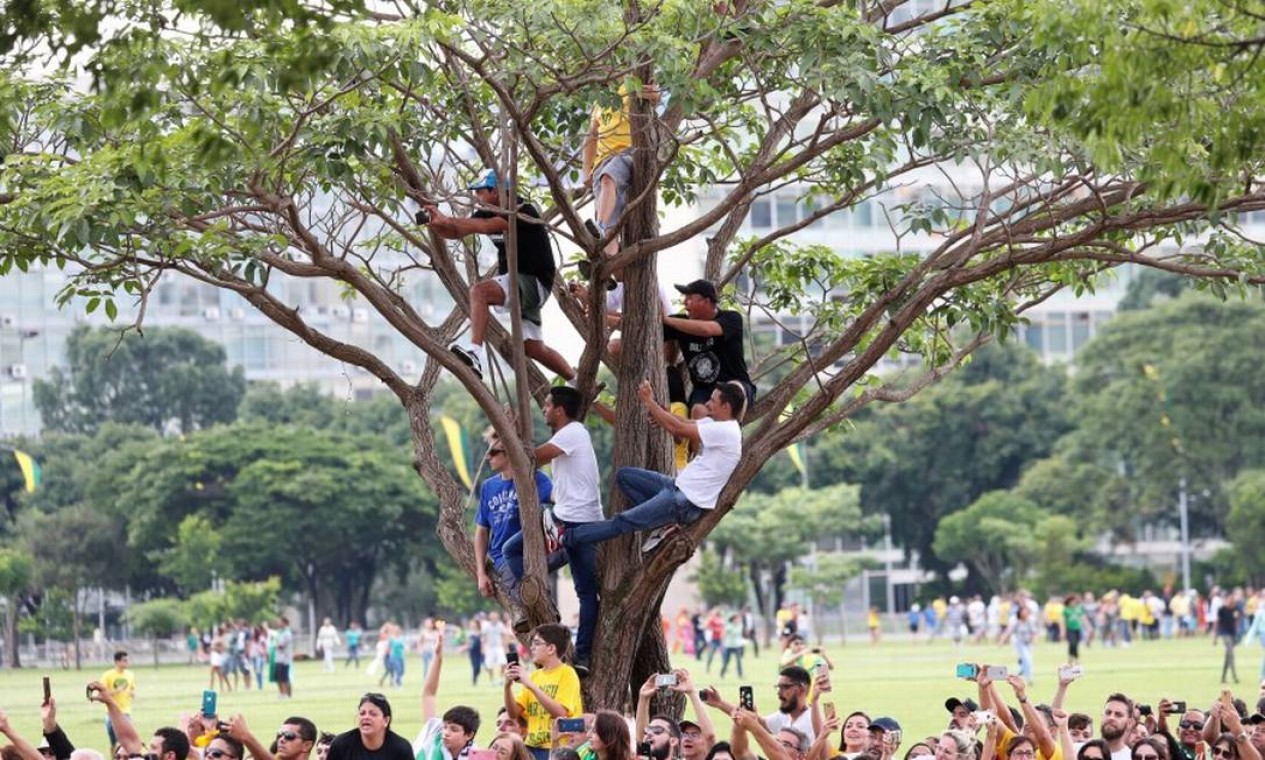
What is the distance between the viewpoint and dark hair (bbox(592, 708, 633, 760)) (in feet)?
33.6

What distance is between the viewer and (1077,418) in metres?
73.8

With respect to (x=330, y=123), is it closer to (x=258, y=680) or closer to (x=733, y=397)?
(x=733, y=397)

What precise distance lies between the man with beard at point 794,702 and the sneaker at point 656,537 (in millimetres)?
1395

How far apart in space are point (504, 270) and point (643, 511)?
1.81 m

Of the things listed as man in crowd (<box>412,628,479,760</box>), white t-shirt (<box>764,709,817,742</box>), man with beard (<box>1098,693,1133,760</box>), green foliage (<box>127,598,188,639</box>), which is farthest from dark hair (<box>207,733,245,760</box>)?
green foliage (<box>127,598,188,639</box>)

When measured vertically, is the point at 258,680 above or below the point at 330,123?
below

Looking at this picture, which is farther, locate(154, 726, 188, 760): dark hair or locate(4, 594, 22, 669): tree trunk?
locate(4, 594, 22, 669): tree trunk

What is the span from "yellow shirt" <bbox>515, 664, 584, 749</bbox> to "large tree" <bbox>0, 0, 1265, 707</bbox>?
1.46 m

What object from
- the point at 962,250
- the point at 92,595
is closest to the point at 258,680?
the point at 962,250

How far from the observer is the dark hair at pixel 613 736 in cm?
1023

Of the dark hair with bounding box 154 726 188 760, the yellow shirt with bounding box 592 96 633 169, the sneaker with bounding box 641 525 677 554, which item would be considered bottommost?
the dark hair with bounding box 154 726 188 760

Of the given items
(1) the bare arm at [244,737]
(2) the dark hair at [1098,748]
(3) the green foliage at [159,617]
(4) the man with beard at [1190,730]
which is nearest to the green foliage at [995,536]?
(3) the green foliage at [159,617]

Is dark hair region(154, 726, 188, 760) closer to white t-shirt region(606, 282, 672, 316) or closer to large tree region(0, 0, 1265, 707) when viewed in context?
large tree region(0, 0, 1265, 707)

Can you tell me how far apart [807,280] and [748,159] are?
1301 millimetres
